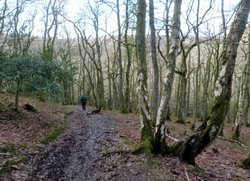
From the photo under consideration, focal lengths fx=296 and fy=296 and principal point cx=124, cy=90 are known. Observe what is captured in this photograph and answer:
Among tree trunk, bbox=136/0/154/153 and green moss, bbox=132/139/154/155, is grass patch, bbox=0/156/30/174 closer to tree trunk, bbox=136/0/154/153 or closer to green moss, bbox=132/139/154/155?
green moss, bbox=132/139/154/155

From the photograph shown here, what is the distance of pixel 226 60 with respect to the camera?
26.4 ft

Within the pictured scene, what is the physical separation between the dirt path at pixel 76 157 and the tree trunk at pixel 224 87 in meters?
2.82

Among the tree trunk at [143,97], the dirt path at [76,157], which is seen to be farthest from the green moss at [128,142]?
the tree trunk at [143,97]

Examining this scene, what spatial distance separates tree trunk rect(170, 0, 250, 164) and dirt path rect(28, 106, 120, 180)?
2.82 meters

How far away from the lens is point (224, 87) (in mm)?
8047

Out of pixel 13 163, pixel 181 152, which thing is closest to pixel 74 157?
pixel 13 163

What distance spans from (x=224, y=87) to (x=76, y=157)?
225 inches

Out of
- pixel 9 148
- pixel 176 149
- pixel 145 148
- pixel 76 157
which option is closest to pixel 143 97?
pixel 145 148

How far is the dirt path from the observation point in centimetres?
868

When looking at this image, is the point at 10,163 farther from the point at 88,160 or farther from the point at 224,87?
the point at 224,87

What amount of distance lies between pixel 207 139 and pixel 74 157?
488cm

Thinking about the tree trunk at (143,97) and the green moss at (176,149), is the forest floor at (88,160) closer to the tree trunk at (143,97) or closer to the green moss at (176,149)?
the green moss at (176,149)

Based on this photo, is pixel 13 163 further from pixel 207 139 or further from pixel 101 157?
pixel 207 139

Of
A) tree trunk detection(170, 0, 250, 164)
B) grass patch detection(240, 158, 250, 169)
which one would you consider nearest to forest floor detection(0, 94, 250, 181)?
grass patch detection(240, 158, 250, 169)
